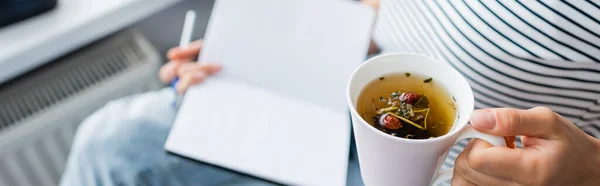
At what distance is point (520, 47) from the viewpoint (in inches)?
23.7

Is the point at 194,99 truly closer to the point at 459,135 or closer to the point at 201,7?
the point at 459,135

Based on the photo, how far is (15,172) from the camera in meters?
0.95

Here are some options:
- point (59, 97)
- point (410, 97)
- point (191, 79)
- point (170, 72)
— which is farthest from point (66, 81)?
point (410, 97)

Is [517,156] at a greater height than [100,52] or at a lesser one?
greater

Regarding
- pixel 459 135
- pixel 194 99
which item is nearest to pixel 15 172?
pixel 194 99

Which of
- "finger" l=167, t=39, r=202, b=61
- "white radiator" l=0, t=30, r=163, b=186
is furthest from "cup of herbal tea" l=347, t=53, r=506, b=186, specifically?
"white radiator" l=0, t=30, r=163, b=186

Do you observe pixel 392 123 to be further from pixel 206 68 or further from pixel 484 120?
pixel 206 68

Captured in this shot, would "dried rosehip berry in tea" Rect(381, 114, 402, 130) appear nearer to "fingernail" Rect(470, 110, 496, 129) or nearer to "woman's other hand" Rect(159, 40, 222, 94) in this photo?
"fingernail" Rect(470, 110, 496, 129)

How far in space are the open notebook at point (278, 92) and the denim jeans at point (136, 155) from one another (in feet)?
0.17

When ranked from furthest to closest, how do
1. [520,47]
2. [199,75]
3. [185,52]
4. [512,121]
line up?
[185,52] < [199,75] < [520,47] < [512,121]

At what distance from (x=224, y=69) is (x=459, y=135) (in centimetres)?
36

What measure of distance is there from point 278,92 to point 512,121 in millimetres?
344

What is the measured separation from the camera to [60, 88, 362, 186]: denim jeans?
76 cm

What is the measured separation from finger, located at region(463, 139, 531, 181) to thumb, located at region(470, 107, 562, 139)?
0.05 feet
